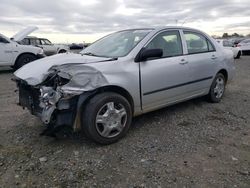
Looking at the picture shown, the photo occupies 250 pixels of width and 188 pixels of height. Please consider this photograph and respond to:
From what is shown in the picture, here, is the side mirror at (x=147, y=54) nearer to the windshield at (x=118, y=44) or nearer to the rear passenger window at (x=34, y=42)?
the windshield at (x=118, y=44)

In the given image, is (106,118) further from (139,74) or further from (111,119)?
(139,74)

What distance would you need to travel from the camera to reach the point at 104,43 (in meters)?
4.88

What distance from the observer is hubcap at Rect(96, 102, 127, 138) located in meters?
3.57

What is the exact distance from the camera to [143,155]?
3416 mm

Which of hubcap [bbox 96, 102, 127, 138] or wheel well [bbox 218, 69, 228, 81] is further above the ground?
wheel well [bbox 218, 69, 228, 81]

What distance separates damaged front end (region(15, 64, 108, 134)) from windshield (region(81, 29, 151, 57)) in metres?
0.82

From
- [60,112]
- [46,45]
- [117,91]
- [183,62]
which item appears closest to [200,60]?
[183,62]

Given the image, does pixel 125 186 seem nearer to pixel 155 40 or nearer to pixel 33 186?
pixel 33 186

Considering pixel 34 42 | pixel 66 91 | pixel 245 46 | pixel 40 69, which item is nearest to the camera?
pixel 66 91

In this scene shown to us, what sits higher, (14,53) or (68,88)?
(14,53)

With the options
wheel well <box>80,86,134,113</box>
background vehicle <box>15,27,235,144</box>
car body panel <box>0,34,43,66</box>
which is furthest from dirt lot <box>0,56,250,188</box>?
car body panel <box>0,34,43,66</box>

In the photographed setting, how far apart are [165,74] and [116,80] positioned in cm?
101

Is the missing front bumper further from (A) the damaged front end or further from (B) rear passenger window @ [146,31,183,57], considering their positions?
(B) rear passenger window @ [146,31,183,57]

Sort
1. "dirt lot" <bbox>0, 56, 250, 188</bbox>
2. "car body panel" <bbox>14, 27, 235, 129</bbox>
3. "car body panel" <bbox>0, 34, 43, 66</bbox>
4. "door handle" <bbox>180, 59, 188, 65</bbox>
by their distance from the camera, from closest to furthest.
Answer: "dirt lot" <bbox>0, 56, 250, 188</bbox>, "car body panel" <bbox>14, 27, 235, 129</bbox>, "door handle" <bbox>180, 59, 188, 65</bbox>, "car body panel" <bbox>0, 34, 43, 66</bbox>
